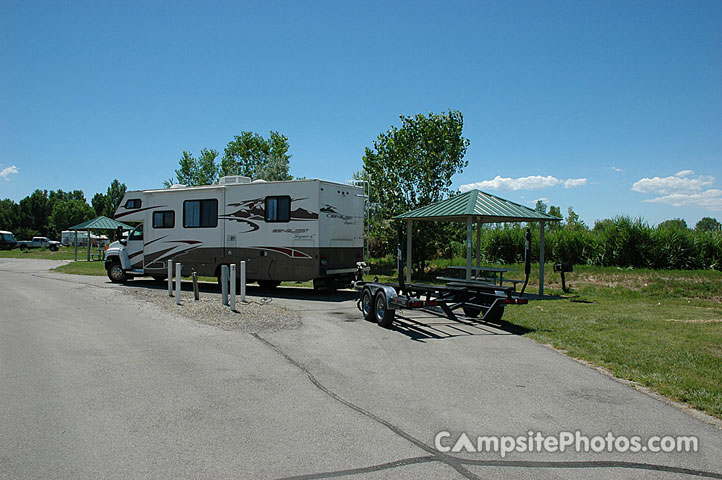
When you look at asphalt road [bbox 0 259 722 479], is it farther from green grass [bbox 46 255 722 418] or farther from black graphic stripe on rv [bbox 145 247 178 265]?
black graphic stripe on rv [bbox 145 247 178 265]

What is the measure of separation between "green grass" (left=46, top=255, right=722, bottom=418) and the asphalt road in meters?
0.54

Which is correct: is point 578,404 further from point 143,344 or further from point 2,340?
point 2,340

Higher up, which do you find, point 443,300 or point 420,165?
point 420,165

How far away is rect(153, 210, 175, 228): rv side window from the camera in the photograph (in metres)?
17.8

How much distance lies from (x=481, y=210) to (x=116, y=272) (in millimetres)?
14239

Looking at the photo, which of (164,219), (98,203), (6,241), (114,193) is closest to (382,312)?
(164,219)

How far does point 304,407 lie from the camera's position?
16.9 feet

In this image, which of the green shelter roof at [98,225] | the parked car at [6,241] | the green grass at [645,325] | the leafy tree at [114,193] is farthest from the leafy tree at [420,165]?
the leafy tree at [114,193]

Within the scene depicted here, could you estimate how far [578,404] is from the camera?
17.6ft

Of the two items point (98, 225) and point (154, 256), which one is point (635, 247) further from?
point (98, 225)

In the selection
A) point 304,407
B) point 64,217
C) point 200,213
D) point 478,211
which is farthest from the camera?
point 64,217

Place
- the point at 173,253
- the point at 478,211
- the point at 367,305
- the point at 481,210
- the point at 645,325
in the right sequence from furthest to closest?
1. the point at 173,253
2. the point at 481,210
3. the point at 478,211
4. the point at 367,305
5. the point at 645,325

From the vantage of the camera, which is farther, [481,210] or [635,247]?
[635,247]

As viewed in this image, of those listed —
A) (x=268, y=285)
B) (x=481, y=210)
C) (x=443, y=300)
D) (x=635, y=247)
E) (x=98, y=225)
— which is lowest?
(x=268, y=285)
